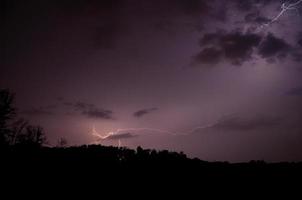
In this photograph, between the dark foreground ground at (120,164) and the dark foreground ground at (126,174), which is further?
the dark foreground ground at (120,164)

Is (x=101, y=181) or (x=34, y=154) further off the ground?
(x=34, y=154)

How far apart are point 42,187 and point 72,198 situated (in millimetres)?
1354

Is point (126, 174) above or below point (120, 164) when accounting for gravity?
below

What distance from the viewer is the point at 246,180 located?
1605 cm

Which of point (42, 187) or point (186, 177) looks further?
point (186, 177)

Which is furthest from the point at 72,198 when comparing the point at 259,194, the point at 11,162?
the point at 259,194

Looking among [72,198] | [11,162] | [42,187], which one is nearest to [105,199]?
[72,198]

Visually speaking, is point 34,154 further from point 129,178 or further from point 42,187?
point 129,178

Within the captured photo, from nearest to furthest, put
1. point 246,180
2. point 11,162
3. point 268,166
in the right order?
1. point 11,162
2. point 246,180
3. point 268,166

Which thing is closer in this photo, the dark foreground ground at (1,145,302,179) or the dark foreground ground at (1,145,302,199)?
the dark foreground ground at (1,145,302,199)

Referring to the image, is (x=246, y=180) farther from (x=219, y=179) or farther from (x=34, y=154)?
(x=34, y=154)

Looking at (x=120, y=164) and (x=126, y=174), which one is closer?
(x=126, y=174)

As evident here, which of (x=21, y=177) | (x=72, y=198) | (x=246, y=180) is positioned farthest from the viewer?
(x=246, y=180)

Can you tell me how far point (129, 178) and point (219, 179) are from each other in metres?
4.04
